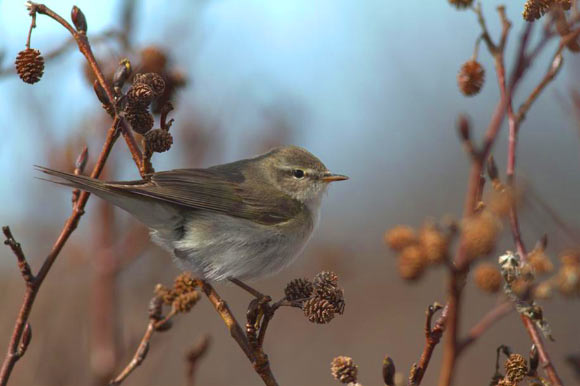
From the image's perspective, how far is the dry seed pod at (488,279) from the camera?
1689 mm

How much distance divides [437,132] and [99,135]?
322 inches

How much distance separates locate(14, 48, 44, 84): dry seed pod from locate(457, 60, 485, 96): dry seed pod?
1.49 meters

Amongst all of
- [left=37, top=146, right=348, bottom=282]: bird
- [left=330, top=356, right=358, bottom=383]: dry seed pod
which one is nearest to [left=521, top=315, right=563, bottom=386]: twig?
[left=330, top=356, right=358, bottom=383]: dry seed pod

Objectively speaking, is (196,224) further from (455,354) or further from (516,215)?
(455,354)

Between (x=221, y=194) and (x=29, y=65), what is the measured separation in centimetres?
142

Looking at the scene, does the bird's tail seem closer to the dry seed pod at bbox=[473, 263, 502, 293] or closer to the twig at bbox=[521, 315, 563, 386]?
the dry seed pod at bbox=[473, 263, 502, 293]

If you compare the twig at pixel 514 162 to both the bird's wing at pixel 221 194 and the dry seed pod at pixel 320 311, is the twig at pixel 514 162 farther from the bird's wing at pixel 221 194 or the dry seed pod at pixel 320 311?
the bird's wing at pixel 221 194

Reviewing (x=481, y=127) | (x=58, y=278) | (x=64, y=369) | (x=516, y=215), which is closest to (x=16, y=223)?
(x=58, y=278)

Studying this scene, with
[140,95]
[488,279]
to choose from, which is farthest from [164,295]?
[488,279]

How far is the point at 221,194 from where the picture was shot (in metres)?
3.49

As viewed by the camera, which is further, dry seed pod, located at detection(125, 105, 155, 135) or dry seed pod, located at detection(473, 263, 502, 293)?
dry seed pod, located at detection(125, 105, 155, 135)

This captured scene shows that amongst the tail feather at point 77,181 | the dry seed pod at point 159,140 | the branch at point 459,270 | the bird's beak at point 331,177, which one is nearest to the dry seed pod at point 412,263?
the branch at point 459,270

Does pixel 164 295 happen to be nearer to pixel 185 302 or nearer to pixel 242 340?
pixel 185 302

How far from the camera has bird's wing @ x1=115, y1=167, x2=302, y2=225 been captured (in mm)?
3104
